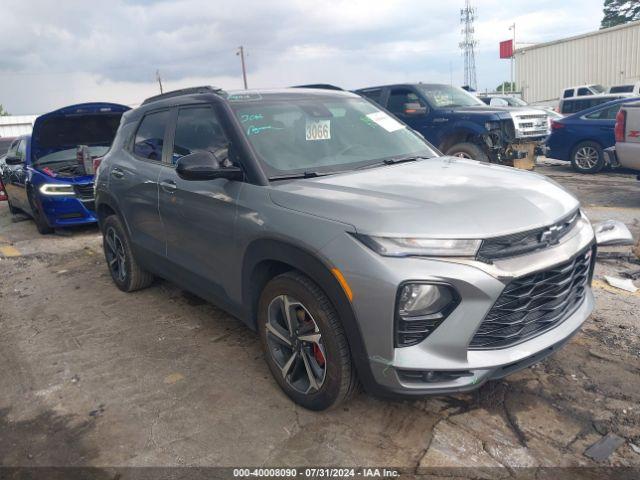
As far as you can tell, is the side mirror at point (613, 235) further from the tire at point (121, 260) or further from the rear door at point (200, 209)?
the tire at point (121, 260)

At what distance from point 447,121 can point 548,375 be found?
713cm

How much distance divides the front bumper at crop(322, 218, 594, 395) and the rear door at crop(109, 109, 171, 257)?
7.04ft

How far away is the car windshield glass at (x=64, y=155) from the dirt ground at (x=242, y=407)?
468 cm

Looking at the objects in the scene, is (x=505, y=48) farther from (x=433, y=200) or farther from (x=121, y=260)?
(x=433, y=200)

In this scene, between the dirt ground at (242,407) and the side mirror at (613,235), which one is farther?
the side mirror at (613,235)

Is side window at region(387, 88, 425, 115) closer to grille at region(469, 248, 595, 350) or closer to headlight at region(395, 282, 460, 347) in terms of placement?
grille at region(469, 248, 595, 350)

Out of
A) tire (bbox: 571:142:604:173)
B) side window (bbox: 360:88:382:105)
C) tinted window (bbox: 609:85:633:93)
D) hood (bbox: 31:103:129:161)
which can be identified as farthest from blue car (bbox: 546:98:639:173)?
tinted window (bbox: 609:85:633:93)

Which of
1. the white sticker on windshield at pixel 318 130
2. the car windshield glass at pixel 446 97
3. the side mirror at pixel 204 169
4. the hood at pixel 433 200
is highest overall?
the car windshield glass at pixel 446 97

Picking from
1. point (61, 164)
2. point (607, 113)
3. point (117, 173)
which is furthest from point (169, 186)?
point (607, 113)

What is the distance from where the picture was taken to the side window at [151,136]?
13.9ft

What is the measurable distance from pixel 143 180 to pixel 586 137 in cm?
978

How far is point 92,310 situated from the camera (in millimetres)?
4875

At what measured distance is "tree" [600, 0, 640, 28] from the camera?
157ft

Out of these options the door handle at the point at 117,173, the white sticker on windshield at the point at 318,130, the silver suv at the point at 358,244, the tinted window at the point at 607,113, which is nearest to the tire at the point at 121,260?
the door handle at the point at 117,173
